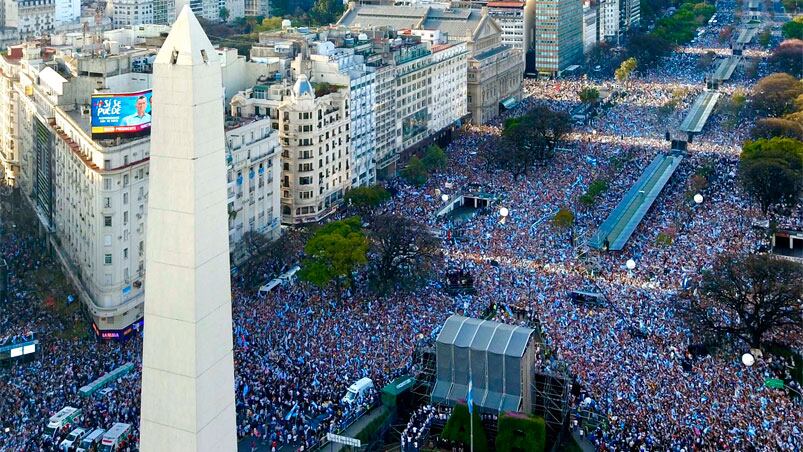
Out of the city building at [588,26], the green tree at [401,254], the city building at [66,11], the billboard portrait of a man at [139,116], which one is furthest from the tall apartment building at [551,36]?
the billboard portrait of a man at [139,116]

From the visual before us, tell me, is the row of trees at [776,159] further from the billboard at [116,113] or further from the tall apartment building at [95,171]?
the billboard at [116,113]

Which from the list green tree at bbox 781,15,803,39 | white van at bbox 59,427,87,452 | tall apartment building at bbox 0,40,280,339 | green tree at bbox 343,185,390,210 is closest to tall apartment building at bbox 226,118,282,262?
tall apartment building at bbox 0,40,280,339

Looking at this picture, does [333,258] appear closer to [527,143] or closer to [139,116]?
[139,116]

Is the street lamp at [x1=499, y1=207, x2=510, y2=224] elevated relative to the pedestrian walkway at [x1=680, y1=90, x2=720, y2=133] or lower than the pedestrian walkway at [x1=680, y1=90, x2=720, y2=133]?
lower

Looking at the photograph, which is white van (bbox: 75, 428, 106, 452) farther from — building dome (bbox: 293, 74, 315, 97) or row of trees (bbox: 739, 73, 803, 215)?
row of trees (bbox: 739, 73, 803, 215)

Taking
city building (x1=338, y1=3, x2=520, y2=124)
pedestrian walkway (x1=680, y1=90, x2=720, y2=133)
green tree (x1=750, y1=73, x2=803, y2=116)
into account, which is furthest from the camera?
city building (x1=338, y1=3, x2=520, y2=124)

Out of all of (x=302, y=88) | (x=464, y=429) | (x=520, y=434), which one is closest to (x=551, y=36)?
(x=302, y=88)
